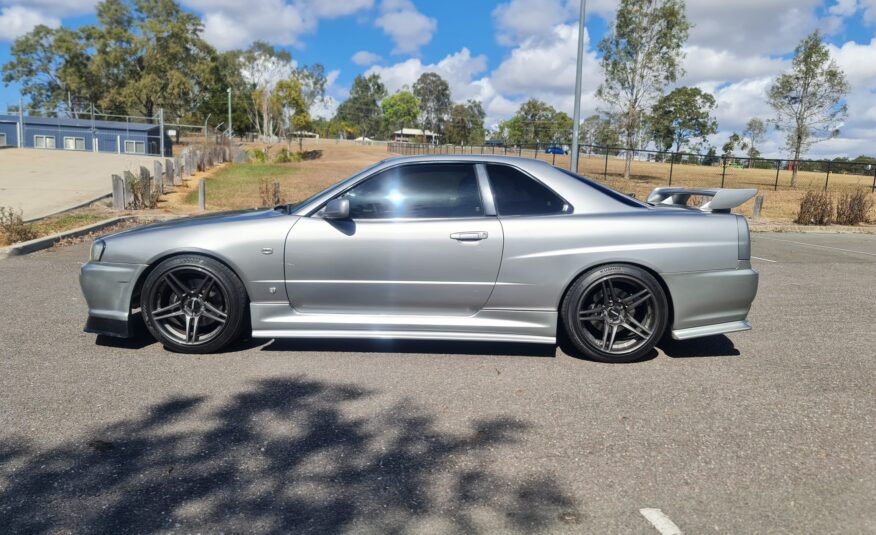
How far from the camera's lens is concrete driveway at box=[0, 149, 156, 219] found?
14.3 meters

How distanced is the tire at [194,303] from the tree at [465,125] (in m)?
118

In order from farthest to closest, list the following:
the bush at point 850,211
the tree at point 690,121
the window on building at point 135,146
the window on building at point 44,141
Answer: the tree at point 690,121, the window on building at point 44,141, the window on building at point 135,146, the bush at point 850,211

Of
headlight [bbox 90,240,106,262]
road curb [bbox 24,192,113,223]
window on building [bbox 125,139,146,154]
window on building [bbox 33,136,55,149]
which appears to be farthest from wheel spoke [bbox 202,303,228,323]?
window on building [bbox 33,136,55,149]

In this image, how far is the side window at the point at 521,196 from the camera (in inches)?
179

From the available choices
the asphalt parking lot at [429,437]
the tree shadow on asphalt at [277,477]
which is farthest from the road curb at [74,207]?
the tree shadow on asphalt at [277,477]

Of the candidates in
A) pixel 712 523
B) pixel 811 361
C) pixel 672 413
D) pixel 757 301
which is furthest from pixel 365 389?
pixel 757 301

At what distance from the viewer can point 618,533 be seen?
95.2 inches

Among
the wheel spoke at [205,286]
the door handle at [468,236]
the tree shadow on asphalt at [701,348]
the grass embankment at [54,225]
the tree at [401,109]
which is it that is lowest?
the tree shadow on asphalt at [701,348]

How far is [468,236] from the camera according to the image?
4.36 metres

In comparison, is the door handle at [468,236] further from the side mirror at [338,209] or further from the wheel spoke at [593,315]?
the wheel spoke at [593,315]

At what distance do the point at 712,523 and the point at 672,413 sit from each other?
1159mm

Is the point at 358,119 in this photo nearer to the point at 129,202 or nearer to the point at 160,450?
the point at 129,202

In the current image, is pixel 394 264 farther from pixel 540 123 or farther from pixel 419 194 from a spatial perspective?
pixel 540 123

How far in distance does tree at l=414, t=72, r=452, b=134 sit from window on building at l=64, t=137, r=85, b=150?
8797cm
